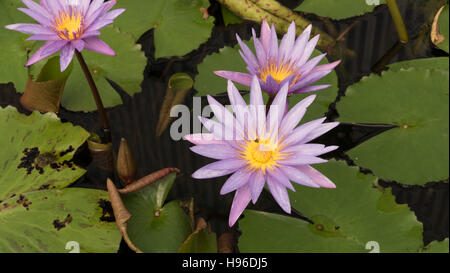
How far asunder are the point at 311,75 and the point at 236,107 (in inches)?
12.5

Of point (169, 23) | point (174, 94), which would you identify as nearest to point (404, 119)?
point (174, 94)

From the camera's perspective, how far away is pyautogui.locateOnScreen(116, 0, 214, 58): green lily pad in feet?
7.63

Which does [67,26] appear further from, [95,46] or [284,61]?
[284,61]

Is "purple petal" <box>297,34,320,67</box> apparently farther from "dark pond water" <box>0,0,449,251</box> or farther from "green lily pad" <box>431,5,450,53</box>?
"green lily pad" <box>431,5,450,53</box>

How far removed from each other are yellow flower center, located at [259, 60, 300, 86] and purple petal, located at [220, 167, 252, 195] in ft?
1.34

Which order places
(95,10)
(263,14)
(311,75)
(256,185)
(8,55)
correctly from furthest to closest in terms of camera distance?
(263,14)
(8,55)
(95,10)
(311,75)
(256,185)

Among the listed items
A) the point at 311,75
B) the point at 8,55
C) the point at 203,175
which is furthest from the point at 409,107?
the point at 8,55

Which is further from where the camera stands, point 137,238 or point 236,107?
point 137,238

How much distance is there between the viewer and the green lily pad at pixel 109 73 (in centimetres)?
212

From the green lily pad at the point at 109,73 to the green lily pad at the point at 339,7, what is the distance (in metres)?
0.99

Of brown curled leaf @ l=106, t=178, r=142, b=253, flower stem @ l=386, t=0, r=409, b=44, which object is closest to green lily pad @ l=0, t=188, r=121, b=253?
brown curled leaf @ l=106, t=178, r=142, b=253

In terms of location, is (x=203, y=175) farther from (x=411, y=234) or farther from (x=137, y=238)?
(x=411, y=234)

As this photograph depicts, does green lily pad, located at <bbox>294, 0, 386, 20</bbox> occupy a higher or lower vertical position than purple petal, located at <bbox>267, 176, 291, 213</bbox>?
higher

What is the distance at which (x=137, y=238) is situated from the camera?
173 centimetres
